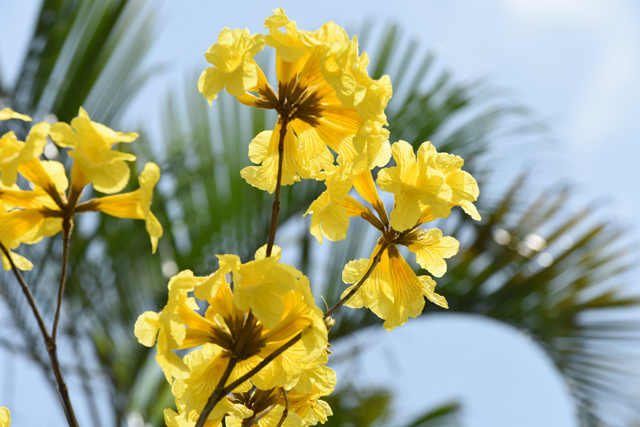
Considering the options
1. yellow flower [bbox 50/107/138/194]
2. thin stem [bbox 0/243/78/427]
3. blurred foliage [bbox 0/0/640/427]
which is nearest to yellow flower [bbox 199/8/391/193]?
yellow flower [bbox 50/107/138/194]

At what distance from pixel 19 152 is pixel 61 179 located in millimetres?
54

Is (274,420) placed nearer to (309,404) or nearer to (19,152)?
(309,404)

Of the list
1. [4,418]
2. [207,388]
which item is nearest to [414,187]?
[207,388]

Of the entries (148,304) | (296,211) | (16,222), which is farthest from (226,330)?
(148,304)

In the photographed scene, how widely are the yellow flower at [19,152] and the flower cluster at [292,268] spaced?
0.13 m

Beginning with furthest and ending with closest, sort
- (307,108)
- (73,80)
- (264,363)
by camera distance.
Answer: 1. (73,80)
2. (307,108)
3. (264,363)

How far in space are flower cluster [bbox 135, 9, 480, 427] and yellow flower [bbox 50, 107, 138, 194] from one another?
0.09 m

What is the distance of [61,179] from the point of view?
16.4 inches

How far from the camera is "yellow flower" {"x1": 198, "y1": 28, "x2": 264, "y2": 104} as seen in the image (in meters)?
0.42

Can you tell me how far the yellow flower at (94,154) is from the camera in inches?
14.6

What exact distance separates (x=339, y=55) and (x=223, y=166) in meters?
1.22

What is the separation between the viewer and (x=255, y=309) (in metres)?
0.36

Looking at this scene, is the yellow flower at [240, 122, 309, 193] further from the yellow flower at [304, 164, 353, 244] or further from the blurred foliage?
the blurred foliage

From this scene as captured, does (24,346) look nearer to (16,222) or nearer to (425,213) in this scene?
(16,222)
